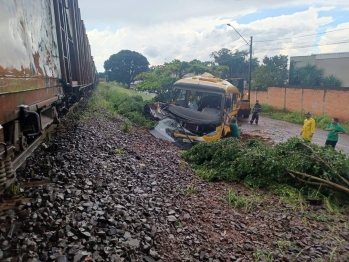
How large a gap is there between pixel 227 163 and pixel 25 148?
440 centimetres

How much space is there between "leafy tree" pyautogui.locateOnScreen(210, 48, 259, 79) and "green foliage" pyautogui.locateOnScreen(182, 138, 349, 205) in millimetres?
33089

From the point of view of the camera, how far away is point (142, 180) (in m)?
4.82

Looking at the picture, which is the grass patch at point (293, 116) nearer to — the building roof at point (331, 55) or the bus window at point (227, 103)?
the bus window at point (227, 103)

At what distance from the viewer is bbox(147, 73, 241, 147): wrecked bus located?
9.34m

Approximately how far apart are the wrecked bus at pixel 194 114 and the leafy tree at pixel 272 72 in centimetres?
1914

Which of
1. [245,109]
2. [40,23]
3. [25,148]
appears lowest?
[245,109]

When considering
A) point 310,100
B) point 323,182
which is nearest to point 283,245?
point 323,182

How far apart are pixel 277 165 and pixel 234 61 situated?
36790mm

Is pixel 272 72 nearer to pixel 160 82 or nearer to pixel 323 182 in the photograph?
pixel 160 82

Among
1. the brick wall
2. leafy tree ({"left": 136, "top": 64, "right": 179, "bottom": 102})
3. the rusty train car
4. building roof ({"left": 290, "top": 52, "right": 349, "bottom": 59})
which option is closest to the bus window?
the rusty train car

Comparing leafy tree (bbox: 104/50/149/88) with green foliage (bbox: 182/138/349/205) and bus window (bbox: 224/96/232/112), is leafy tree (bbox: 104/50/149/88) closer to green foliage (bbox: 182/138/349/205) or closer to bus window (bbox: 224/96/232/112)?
bus window (bbox: 224/96/232/112)

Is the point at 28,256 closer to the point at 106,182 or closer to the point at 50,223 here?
the point at 50,223

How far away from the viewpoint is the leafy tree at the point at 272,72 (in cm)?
2891

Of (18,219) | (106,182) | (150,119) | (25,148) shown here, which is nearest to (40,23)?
(25,148)
